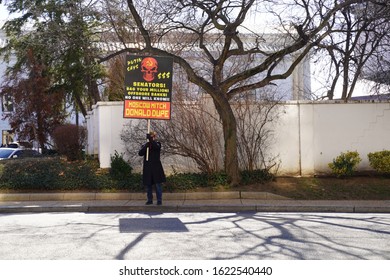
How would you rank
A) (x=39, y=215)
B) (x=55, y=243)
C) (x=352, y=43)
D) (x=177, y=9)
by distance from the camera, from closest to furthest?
1. (x=55, y=243)
2. (x=39, y=215)
3. (x=177, y=9)
4. (x=352, y=43)

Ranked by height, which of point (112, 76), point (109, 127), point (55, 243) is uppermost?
point (112, 76)

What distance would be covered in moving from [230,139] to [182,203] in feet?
8.84

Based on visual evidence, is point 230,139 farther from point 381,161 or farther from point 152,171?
point 381,161

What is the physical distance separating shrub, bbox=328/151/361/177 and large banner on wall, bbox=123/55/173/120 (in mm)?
5272

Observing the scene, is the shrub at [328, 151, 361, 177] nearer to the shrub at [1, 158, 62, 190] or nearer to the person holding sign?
the person holding sign

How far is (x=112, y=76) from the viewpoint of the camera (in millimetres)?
23953

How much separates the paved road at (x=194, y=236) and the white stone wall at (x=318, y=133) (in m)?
4.54

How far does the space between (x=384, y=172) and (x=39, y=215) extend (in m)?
9.89

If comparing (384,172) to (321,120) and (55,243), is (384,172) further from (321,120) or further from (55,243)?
(55,243)

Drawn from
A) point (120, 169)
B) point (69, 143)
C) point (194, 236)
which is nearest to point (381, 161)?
point (120, 169)

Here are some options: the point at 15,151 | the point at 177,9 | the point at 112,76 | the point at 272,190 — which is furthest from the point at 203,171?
the point at 15,151

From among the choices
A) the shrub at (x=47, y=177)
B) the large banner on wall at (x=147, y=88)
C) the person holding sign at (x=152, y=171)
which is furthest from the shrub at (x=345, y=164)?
the shrub at (x=47, y=177)

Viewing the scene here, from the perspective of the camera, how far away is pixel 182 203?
13.5 m

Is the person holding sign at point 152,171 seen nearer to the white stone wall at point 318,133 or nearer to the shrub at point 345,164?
the white stone wall at point 318,133
